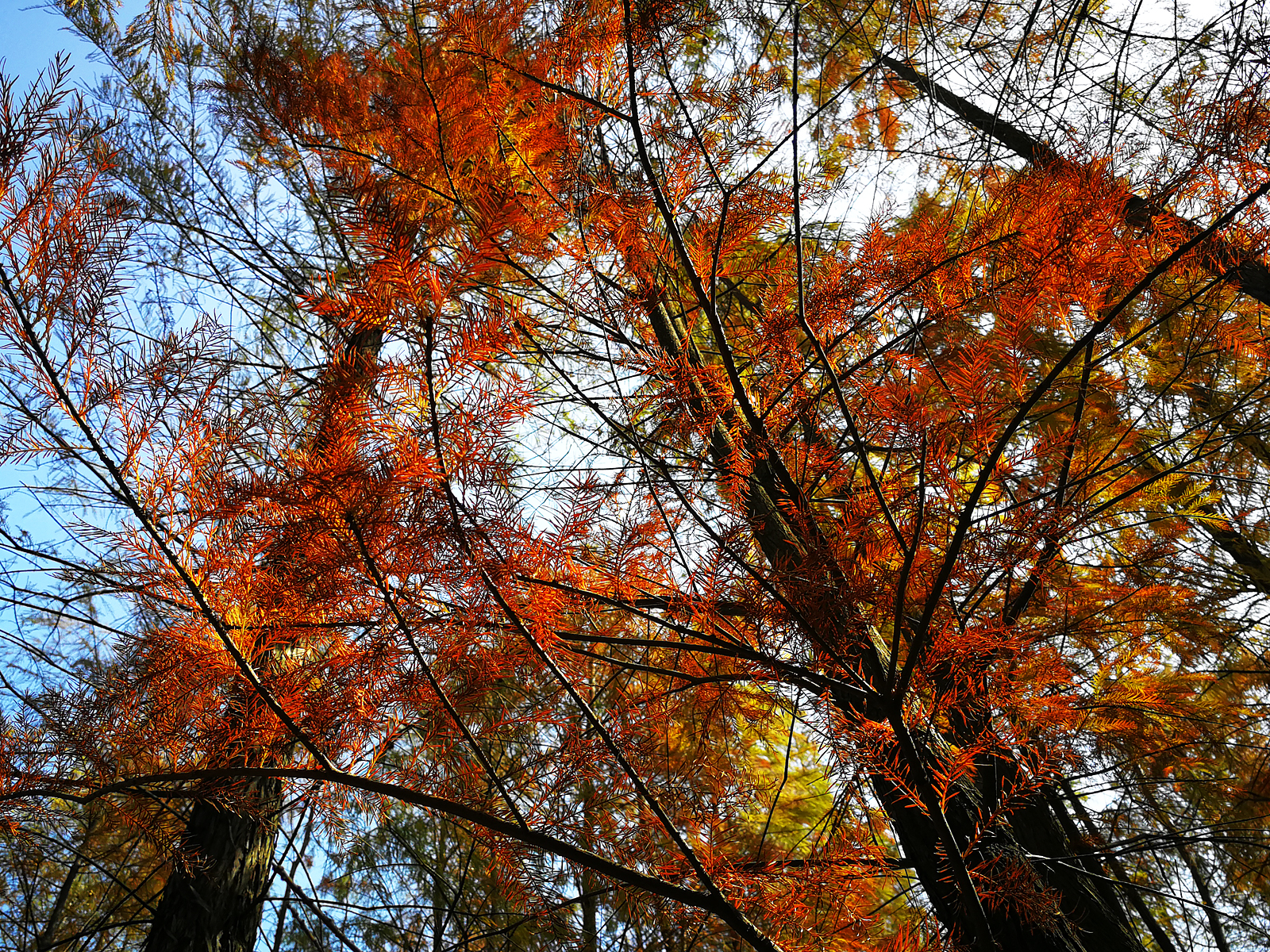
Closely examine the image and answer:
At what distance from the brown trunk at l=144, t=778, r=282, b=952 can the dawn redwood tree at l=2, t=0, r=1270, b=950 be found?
0.02 m

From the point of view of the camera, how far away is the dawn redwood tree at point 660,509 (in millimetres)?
1274

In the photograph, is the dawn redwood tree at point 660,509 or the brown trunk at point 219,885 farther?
the brown trunk at point 219,885

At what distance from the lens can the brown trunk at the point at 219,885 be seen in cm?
216

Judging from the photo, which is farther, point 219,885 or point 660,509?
point 219,885

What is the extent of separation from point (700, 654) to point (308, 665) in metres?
1.19

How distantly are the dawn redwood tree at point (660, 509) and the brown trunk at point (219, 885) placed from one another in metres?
0.02

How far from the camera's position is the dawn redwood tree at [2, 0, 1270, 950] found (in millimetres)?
1274

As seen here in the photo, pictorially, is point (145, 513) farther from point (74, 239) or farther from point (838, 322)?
point (838, 322)

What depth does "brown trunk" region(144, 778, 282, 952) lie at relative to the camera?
2.16 m

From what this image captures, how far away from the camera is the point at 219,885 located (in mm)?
2250

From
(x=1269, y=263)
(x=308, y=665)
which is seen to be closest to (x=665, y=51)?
(x=308, y=665)

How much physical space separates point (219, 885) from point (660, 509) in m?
1.98

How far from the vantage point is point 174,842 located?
6.55 feet

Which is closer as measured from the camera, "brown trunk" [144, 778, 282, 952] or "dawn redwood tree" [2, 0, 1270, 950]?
"dawn redwood tree" [2, 0, 1270, 950]
